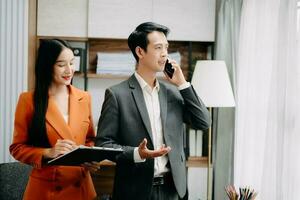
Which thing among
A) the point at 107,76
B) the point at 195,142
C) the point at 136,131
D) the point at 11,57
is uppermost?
the point at 11,57

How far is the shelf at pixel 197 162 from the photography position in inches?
139

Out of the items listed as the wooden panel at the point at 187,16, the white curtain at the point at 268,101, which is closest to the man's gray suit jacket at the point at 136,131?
the white curtain at the point at 268,101

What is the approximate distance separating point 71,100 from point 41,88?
16cm

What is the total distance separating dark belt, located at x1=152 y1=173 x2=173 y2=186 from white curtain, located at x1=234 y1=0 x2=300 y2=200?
31.4 inches

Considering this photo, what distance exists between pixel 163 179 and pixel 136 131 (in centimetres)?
25

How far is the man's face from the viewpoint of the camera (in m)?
1.92

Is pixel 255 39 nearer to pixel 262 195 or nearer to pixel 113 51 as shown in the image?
pixel 262 195

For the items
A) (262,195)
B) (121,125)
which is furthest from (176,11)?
(121,125)

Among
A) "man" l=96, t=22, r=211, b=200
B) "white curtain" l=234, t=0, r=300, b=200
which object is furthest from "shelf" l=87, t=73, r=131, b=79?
"man" l=96, t=22, r=211, b=200

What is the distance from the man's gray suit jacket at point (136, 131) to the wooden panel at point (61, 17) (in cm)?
177

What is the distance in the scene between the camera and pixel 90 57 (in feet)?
12.6

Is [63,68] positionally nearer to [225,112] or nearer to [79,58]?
[79,58]

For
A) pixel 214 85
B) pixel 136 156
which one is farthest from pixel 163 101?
pixel 214 85

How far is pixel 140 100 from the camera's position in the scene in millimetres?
1902
